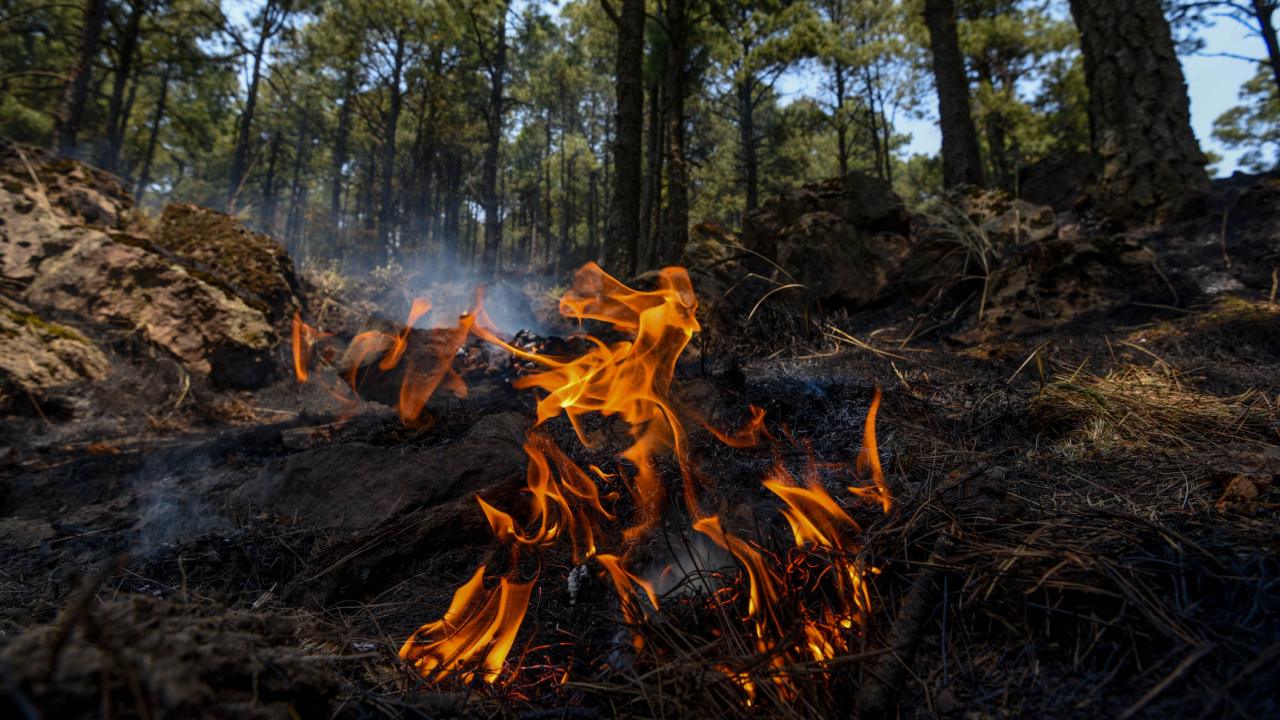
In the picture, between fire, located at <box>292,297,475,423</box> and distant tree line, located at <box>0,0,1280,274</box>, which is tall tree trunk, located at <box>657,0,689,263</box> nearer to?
distant tree line, located at <box>0,0,1280,274</box>

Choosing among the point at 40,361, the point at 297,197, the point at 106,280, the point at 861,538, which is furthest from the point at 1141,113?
the point at 297,197

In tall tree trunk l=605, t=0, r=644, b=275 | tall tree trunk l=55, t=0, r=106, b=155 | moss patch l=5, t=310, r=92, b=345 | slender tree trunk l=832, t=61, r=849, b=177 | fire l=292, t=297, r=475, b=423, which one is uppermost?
slender tree trunk l=832, t=61, r=849, b=177

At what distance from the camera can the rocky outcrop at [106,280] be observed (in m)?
6.11

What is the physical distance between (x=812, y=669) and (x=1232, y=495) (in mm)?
1417

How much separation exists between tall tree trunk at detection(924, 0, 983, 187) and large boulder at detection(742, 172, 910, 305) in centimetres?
211

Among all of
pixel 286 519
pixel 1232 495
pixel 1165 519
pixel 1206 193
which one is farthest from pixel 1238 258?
pixel 286 519

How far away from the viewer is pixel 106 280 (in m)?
6.33

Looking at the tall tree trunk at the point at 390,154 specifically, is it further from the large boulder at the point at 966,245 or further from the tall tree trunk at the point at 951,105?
the large boulder at the point at 966,245

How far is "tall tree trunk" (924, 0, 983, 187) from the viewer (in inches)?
312

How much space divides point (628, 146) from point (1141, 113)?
602 cm

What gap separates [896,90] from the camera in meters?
24.2

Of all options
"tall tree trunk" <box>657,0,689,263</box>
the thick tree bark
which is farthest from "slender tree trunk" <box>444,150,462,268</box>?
the thick tree bark

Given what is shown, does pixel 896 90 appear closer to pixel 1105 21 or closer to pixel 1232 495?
pixel 1105 21

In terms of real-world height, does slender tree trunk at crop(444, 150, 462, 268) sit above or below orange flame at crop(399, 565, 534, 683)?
above
